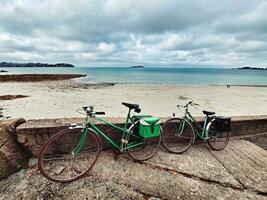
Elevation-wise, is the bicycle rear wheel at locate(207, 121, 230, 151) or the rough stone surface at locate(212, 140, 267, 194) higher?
the bicycle rear wheel at locate(207, 121, 230, 151)

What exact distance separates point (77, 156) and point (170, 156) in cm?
179

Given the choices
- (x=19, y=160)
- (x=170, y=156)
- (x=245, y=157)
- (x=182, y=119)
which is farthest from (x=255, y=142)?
(x=19, y=160)

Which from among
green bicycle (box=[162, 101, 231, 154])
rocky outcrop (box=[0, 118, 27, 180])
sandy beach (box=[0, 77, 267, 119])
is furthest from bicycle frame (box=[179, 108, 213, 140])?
sandy beach (box=[0, 77, 267, 119])

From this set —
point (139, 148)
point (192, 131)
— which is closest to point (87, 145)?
point (139, 148)

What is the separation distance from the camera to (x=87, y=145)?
308cm

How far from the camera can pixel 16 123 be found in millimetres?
2820

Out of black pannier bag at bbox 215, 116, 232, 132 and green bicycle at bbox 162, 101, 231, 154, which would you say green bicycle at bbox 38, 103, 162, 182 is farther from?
black pannier bag at bbox 215, 116, 232, 132

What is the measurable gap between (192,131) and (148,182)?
1.62 meters

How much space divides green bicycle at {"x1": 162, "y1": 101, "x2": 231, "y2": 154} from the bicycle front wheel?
1.55m

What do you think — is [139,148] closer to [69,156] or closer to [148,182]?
[148,182]

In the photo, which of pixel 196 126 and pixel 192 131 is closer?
pixel 192 131

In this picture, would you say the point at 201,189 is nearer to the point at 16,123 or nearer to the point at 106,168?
the point at 106,168

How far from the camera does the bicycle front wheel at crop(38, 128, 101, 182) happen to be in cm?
261

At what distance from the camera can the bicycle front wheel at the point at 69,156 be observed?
103 inches
